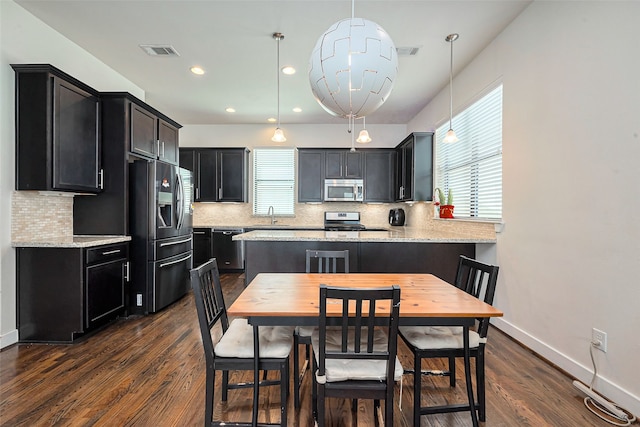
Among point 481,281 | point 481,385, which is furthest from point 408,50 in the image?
point 481,385

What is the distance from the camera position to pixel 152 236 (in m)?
3.45

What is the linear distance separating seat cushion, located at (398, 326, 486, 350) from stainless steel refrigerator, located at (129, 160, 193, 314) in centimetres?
285

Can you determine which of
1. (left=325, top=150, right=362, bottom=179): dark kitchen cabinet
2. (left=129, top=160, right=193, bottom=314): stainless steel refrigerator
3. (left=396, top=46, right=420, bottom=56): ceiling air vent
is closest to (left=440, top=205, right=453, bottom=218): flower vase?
(left=396, top=46, right=420, bottom=56): ceiling air vent

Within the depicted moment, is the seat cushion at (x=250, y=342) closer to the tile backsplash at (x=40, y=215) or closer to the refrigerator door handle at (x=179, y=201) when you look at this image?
the tile backsplash at (x=40, y=215)

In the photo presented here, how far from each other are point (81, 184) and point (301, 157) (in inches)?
141

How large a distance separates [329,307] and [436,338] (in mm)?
689

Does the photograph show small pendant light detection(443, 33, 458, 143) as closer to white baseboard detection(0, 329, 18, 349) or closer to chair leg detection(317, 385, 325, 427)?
chair leg detection(317, 385, 325, 427)

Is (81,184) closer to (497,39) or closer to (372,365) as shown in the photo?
(372,365)

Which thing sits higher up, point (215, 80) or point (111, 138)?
point (215, 80)

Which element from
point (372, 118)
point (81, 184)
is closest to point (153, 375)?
point (81, 184)

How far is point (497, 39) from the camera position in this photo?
10.2 feet

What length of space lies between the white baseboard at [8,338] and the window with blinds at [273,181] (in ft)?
13.0

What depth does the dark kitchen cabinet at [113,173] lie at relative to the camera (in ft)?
10.7

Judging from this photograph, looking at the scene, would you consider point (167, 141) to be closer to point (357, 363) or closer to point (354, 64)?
point (354, 64)
